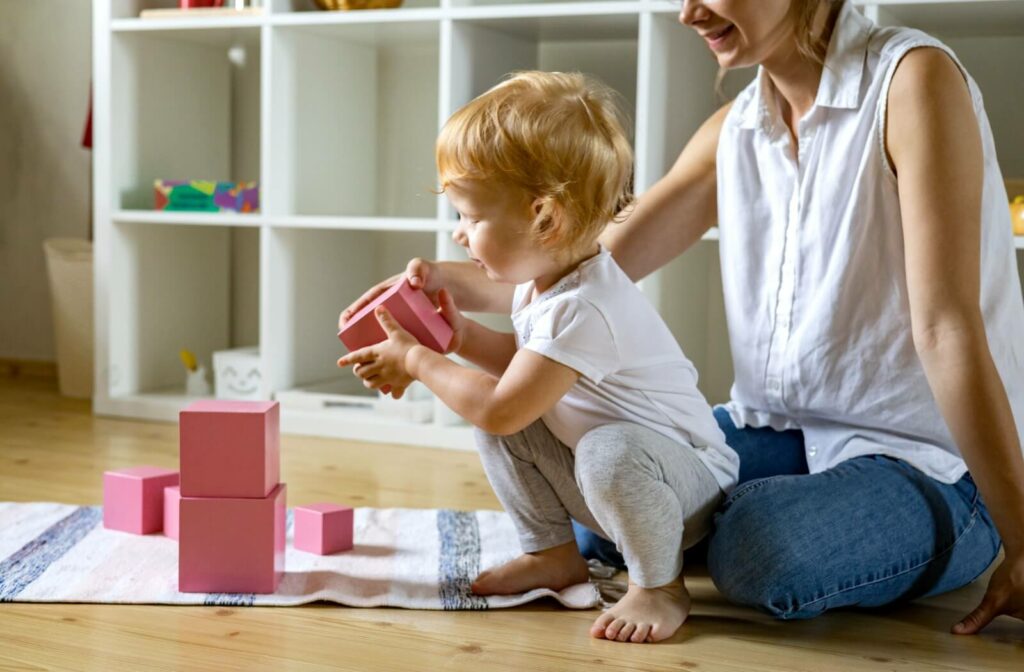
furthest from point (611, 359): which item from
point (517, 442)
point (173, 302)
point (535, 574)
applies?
point (173, 302)

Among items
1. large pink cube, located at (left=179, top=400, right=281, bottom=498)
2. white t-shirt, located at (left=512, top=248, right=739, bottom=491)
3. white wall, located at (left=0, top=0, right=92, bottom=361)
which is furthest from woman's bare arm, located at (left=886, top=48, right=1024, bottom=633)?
white wall, located at (left=0, top=0, right=92, bottom=361)

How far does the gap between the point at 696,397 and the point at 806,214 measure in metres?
0.26

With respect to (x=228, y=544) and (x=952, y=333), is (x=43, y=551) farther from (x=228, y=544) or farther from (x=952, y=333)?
(x=952, y=333)

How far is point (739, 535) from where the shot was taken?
1316 mm

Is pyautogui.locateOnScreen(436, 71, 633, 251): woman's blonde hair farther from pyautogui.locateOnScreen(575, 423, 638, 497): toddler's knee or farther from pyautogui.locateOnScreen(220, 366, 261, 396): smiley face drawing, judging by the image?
pyautogui.locateOnScreen(220, 366, 261, 396): smiley face drawing

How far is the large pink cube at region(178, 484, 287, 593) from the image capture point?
4.44ft

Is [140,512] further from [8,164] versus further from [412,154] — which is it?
[8,164]

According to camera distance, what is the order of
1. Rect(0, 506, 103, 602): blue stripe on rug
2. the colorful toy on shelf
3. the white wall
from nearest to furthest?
1. Rect(0, 506, 103, 602): blue stripe on rug
2. the colorful toy on shelf
3. the white wall

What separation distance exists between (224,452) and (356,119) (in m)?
1.51

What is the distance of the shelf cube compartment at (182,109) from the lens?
101 inches

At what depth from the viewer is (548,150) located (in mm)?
1282

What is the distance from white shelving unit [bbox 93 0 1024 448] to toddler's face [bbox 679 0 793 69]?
0.64 meters

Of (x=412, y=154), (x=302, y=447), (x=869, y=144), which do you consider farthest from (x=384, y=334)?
(x=412, y=154)

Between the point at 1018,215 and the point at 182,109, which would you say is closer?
the point at 1018,215
